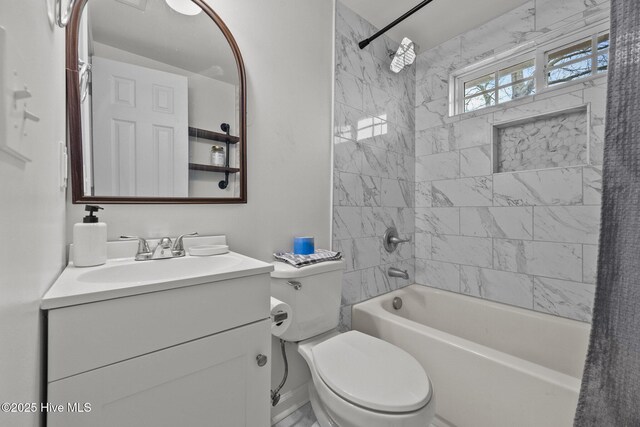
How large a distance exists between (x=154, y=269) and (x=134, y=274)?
0.06 meters

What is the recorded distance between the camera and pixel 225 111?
129cm

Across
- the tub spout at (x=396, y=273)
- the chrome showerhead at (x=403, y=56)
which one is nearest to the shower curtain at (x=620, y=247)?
the tub spout at (x=396, y=273)

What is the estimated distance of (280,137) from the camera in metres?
1.46

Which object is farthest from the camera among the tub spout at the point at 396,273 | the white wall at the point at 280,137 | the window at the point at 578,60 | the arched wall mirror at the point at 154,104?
the tub spout at the point at 396,273

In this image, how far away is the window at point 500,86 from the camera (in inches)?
70.7

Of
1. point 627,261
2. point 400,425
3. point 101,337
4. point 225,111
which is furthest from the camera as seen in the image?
point 225,111

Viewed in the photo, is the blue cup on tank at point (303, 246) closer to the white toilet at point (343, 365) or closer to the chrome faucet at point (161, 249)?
the white toilet at point (343, 365)

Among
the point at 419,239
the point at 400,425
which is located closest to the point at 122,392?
the point at 400,425

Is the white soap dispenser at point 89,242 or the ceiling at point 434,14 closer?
the white soap dispenser at point 89,242

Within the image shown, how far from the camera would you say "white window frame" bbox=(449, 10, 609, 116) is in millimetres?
1537

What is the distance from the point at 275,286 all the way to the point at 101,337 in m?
0.68

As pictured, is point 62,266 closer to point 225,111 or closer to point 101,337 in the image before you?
point 101,337

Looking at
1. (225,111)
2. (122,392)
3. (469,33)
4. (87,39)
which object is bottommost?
(122,392)

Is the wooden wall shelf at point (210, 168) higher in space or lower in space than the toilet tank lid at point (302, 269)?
higher
